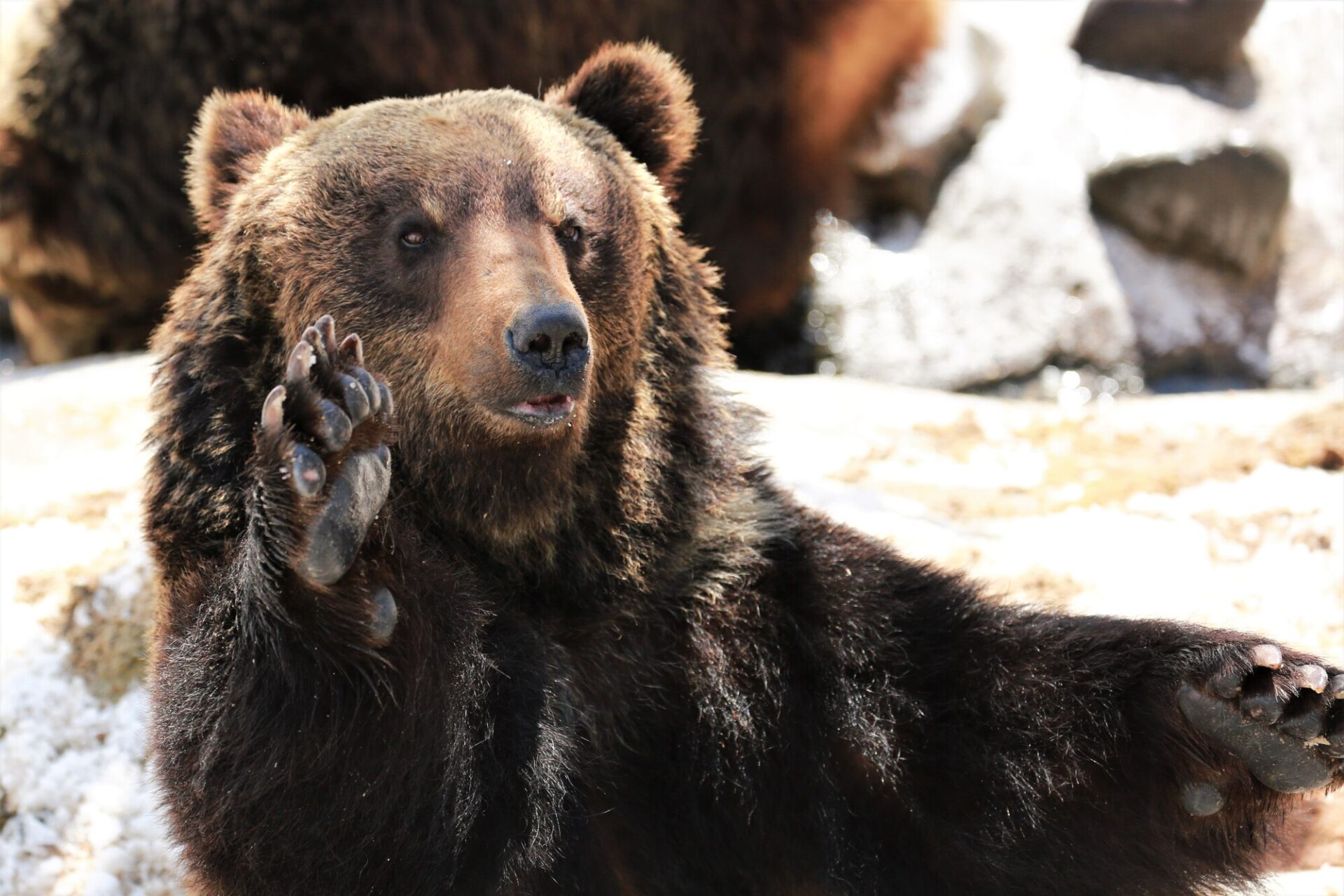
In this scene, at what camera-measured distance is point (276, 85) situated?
690 centimetres

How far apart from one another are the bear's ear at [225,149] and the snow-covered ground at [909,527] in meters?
0.63

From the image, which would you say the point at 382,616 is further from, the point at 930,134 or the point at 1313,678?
the point at 930,134

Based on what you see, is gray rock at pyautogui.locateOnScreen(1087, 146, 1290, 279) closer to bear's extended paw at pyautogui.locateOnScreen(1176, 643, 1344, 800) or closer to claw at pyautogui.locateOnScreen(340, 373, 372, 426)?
bear's extended paw at pyautogui.locateOnScreen(1176, 643, 1344, 800)

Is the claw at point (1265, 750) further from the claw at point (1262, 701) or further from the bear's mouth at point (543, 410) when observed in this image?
the bear's mouth at point (543, 410)

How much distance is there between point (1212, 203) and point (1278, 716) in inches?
244

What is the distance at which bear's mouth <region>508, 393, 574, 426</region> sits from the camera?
109 inches

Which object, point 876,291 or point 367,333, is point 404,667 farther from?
point 876,291

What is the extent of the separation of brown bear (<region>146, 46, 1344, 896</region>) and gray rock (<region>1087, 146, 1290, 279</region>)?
18.1ft

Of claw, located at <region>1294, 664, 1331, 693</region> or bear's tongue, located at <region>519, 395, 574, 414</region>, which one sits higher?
bear's tongue, located at <region>519, 395, 574, 414</region>

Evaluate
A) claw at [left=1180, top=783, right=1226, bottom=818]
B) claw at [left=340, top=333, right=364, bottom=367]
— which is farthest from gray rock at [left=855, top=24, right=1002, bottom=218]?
claw at [left=340, top=333, right=364, bottom=367]

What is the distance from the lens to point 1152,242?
8.45m

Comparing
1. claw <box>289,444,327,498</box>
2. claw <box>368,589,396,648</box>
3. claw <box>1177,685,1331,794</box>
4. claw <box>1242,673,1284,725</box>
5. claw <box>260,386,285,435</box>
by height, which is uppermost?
claw <box>260,386,285,435</box>

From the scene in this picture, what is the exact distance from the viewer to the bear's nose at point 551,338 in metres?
2.66

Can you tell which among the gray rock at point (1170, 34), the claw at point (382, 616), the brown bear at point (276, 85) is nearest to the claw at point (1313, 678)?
the claw at point (382, 616)
